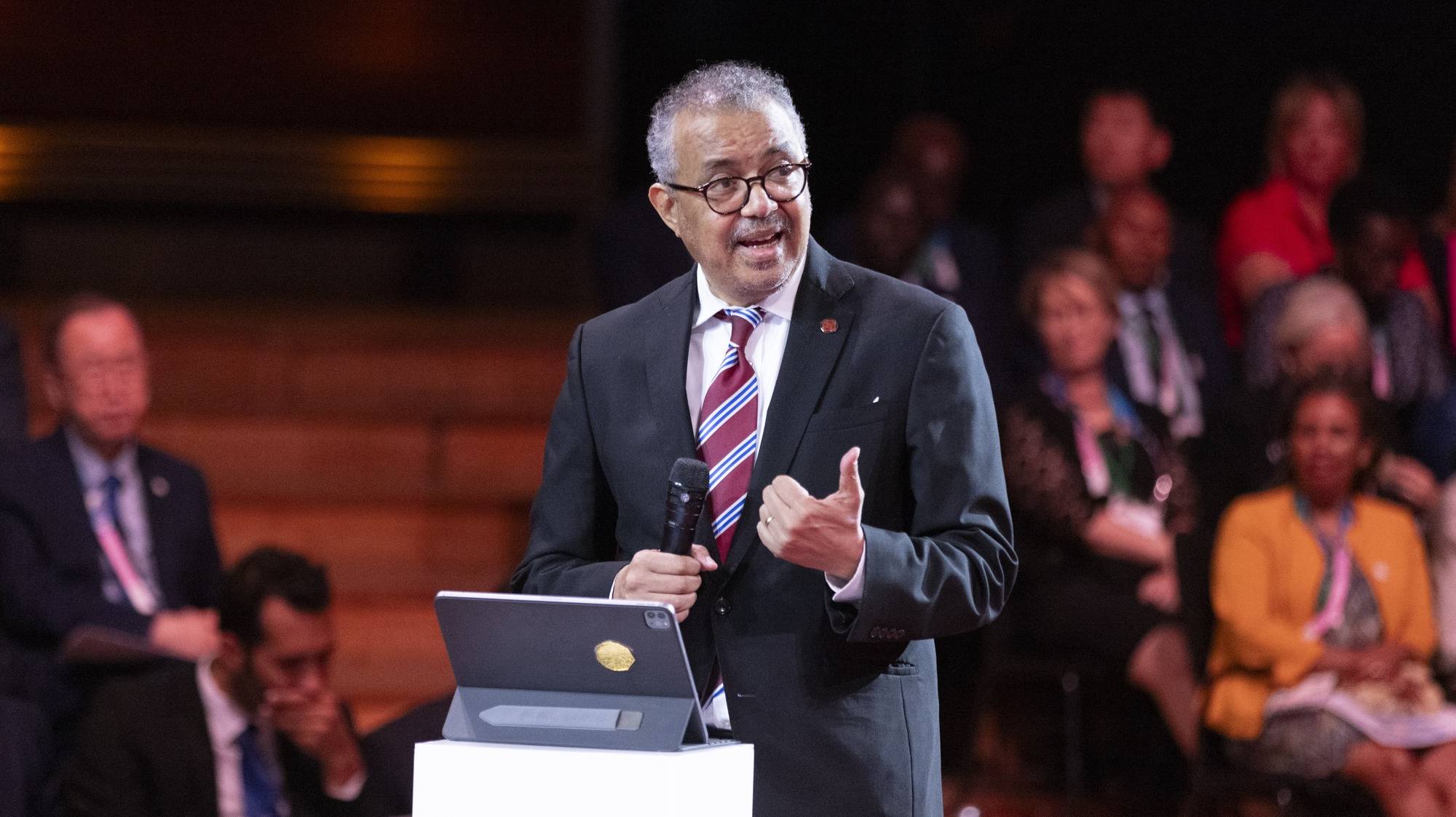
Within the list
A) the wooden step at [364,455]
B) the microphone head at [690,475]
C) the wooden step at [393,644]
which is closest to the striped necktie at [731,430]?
the microphone head at [690,475]

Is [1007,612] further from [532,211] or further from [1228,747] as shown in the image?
[532,211]

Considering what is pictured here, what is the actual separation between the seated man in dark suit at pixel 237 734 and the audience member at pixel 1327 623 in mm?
1959

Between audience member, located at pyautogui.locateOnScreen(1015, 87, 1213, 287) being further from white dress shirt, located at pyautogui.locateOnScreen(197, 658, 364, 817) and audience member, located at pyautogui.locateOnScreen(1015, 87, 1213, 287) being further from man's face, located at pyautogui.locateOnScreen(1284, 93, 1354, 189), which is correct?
white dress shirt, located at pyautogui.locateOnScreen(197, 658, 364, 817)

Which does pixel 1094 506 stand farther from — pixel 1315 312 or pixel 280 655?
pixel 280 655

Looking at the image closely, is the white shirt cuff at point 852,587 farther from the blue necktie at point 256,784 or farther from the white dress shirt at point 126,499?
the white dress shirt at point 126,499

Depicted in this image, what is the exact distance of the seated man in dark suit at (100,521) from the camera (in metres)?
4.08

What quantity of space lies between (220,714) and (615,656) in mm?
2189

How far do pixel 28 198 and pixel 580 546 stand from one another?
6.04 meters

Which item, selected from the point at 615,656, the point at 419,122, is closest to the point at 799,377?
the point at 615,656

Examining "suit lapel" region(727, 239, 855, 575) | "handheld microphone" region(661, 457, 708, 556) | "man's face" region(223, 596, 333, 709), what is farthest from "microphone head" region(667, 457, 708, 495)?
"man's face" region(223, 596, 333, 709)

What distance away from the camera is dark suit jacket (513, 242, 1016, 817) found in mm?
1840

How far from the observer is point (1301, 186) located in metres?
5.54

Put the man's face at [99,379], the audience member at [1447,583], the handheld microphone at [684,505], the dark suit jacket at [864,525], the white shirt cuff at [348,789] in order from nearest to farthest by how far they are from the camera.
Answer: the handheld microphone at [684,505], the dark suit jacket at [864,525], the white shirt cuff at [348,789], the audience member at [1447,583], the man's face at [99,379]

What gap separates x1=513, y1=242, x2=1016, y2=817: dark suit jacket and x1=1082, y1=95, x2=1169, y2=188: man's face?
370 cm
